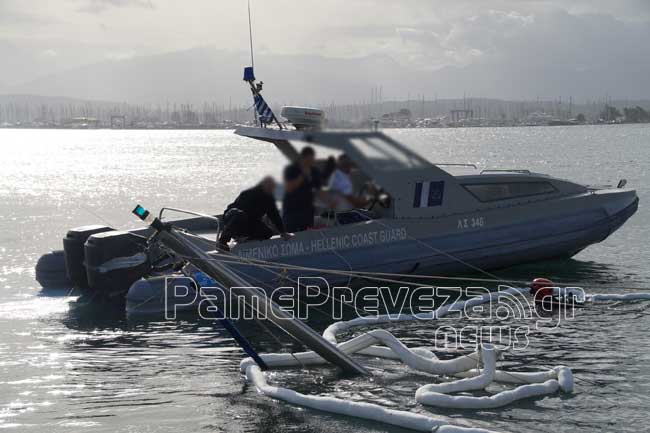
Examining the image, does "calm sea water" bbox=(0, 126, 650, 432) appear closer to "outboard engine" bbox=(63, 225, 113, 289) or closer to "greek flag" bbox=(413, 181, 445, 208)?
"outboard engine" bbox=(63, 225, 113, 289)

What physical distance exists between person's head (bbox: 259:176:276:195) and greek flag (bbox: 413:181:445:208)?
10.4 m

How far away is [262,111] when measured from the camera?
1497 centimetres

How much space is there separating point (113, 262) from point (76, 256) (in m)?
0.85

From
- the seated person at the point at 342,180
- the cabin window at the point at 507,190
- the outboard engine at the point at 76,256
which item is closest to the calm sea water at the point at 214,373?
the seated person at the point at 342,180

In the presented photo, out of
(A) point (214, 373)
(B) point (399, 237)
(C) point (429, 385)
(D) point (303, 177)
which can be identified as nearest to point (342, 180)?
(D) point (303, 177)

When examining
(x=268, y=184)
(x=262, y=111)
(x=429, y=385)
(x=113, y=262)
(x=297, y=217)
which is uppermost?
(x=262, y=111)

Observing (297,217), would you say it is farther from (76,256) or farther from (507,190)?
(507,190)

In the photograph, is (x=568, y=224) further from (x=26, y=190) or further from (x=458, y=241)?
(x=26, y=190)

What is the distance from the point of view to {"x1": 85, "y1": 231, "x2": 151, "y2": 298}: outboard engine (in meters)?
14.0

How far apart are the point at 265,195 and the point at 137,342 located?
283 inches

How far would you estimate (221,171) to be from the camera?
233 feet

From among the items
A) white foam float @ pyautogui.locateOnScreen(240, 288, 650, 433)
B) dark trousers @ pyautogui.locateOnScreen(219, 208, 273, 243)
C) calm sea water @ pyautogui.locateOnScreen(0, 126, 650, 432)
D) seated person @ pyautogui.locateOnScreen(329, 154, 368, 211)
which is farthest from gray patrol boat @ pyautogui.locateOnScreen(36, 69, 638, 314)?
seated person @ pyautogui.locateOnScreen(329, 154, 368, 211)

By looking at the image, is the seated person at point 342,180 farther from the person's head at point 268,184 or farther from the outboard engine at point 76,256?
the outboard engine at point 76,256

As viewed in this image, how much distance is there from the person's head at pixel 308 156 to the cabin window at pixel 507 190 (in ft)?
38.5
